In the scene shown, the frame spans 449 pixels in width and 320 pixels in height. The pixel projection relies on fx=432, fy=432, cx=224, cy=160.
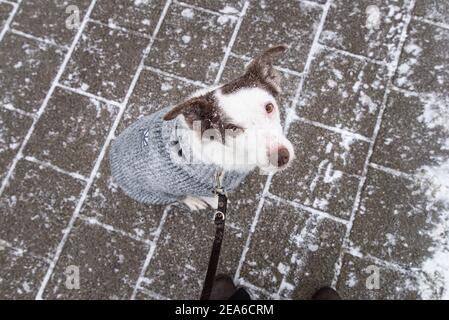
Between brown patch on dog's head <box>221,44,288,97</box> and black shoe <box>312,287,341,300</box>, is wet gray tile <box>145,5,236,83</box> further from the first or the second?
black shoe <box>312,287,341,300</box>

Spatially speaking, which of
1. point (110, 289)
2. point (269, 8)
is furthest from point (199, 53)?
point (110, 289)

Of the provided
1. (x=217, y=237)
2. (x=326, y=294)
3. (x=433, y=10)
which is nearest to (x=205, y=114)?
(x=217, y=237)

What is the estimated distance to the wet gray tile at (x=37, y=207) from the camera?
141 inches

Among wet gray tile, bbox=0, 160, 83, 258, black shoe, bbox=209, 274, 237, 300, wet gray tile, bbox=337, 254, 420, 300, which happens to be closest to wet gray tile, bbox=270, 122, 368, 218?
wet gray tile, bbox=337, 254, 420, 300

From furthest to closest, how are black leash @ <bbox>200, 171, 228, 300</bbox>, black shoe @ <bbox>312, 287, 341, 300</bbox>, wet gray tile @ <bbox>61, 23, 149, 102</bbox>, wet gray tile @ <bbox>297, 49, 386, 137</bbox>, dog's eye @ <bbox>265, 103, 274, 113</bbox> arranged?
wet gray tile @ <bbox>61, 23, 149, 102</bbox> → wet gray tile @ <bbox>297, 49, 386, 137</bbox> → black shoe @ <bbox>312, 287, 341, 300</bbox> → black leash @ <bbox>200, 171, 228, 300</bbox> → dog's eye @ <bbox>265, 103, 274, 113</bbox>

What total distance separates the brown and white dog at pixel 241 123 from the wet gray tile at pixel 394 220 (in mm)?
1326

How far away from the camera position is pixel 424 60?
3.72 m

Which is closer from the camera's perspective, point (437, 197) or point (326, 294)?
point (326, 294)

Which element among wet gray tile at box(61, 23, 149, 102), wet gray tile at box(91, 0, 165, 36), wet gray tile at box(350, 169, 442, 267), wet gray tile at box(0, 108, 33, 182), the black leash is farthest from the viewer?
wet gray tile at box(91, 0, 165, 36)

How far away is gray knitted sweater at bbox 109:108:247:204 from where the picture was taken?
2.55m

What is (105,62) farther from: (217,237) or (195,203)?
(217,237)

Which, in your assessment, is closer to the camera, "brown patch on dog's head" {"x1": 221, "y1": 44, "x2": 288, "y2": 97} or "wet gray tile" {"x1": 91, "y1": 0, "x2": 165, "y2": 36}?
"brown patch on dog's head" {"x1": 221, "y1": 44, "x2": 288, "y2": 97}

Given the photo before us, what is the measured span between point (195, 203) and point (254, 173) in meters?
0.55
